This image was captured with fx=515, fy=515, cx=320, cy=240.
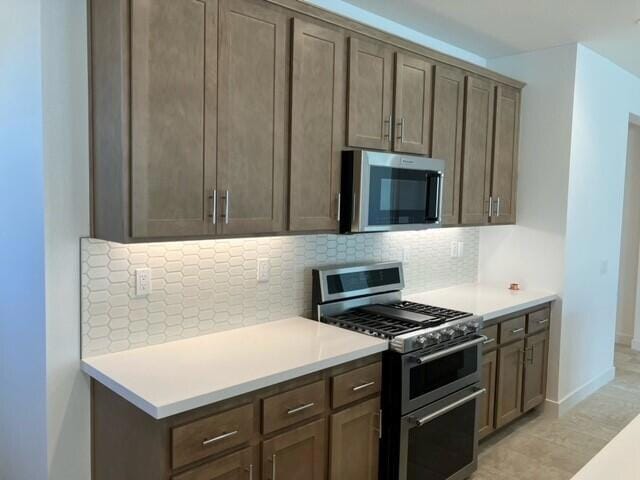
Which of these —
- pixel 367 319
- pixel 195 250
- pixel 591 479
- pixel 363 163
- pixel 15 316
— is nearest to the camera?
pixel 591 479

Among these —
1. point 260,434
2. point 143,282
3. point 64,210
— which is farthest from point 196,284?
point 260,434

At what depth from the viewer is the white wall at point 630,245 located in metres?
5.46

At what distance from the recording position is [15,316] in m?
2.18

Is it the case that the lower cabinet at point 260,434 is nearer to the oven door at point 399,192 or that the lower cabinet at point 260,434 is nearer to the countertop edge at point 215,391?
the countertop edge at point 215,391

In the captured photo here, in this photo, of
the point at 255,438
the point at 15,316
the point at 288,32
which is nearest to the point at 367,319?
the point at 255,438

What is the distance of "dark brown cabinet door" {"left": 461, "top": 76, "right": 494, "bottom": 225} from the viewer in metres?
3.32

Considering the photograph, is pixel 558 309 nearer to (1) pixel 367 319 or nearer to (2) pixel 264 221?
(1) pixel 367 319

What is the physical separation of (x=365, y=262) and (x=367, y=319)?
0.50 m

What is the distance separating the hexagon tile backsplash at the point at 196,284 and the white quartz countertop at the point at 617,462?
1.64 metres

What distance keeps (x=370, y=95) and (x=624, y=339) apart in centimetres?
465

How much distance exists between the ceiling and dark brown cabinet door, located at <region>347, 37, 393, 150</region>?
1.57ft

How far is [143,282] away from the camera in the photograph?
2189 millimetres

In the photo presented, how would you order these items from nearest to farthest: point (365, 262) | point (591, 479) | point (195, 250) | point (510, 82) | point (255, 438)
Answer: point (591, 479)
point (255, 438)
point (195, 250)
point (365, 262)
point (510, 82)

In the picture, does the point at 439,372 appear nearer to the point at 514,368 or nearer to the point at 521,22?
the point at 514,368
